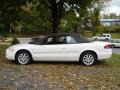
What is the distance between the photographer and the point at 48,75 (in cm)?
982

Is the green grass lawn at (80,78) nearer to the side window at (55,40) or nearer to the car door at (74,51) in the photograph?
the car door at (74,51)

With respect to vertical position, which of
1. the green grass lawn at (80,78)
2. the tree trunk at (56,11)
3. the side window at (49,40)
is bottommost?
the green grass lawn at (80,78)

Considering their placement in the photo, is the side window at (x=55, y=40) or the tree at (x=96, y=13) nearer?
the side window at (x=55, y=40)

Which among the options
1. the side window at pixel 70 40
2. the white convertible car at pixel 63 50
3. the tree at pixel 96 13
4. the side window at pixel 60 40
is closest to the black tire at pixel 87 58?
the white convertible car at pixel 63 50

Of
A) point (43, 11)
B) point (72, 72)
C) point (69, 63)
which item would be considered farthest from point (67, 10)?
point (72, 72)

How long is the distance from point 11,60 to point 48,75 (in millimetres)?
4049

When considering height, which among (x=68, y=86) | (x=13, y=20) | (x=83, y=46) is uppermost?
(x=13, y=20)

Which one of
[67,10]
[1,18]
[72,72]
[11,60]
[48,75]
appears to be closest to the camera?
[48,75]

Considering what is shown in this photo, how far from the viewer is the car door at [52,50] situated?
12.7 meters

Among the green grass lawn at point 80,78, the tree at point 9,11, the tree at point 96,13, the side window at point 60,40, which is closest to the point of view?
the green grass lawn at point 80,78

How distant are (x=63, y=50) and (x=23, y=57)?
5.56ft

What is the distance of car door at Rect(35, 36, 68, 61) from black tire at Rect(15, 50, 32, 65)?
0.33 metres

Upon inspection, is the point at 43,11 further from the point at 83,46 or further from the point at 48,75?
the point at 48,75

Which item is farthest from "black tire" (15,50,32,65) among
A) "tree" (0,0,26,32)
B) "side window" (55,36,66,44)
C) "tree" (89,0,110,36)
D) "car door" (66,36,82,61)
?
"tree" (89,0,110,36)
